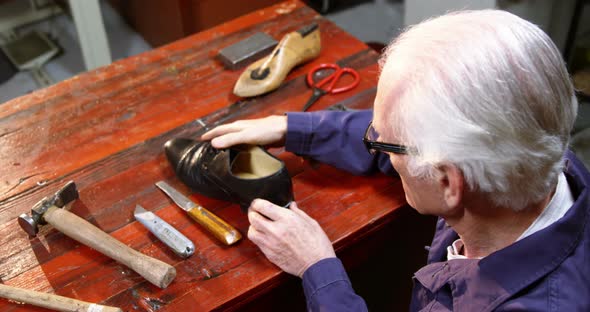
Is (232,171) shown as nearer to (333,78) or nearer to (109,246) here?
(109,246)

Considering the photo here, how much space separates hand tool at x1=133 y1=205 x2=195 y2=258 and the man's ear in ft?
1.68

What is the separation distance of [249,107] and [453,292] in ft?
2.37

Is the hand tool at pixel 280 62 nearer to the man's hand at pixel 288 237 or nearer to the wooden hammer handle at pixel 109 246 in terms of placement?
the man's hand at pixel 288 237

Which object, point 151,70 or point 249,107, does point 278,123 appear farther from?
point 151,70

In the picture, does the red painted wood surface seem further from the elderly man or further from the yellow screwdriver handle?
the elderly man

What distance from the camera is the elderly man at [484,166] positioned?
86 cm

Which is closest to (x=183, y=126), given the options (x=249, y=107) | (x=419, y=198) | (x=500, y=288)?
(x=249, y=107)

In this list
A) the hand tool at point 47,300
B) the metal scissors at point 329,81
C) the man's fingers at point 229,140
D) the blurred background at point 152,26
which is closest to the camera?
the hand tool at point 47,300

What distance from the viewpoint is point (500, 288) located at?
3.23 ft

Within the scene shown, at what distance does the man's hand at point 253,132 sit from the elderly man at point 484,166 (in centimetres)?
25

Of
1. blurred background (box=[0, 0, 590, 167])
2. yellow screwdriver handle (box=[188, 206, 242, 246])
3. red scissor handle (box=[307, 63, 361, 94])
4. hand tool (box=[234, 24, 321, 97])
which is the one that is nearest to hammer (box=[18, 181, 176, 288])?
yellow screwdriver handle (box=[188, 206, 242, 246])

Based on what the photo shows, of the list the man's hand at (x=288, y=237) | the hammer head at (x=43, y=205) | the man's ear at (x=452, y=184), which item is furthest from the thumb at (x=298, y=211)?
the hammer head at (x=43, y=205)

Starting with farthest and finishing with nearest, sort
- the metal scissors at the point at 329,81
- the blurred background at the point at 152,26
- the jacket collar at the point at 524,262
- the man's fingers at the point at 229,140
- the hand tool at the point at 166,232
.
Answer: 1. the blurred background at the point at 152,26
2. the metal scissors at the point at 329,81
3. the man's fingers at the point at 229,140
4. the hand tool at the point at 166,232
5. the jacket collar at the point at 524,262

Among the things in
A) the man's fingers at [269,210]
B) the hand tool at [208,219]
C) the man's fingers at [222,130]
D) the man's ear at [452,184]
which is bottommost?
the hand tool at [208,219]
